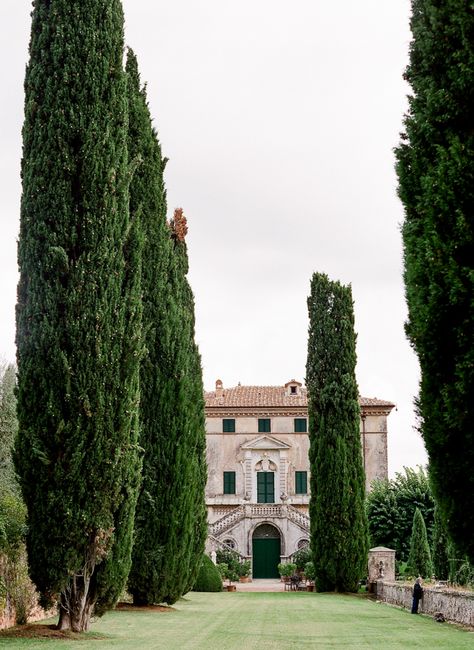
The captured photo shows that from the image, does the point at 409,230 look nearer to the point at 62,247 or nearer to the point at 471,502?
the point at 471,502

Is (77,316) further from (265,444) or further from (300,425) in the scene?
(300,425)

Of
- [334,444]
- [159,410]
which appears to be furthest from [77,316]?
[334,444]

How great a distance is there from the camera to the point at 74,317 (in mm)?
14062

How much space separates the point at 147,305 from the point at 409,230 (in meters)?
12.3

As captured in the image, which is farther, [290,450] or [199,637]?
[290,450]

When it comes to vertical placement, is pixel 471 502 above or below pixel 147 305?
below

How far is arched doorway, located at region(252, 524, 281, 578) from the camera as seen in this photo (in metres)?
48.3

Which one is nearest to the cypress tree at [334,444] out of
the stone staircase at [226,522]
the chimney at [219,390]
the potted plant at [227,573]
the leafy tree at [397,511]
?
the leafy tree at [397,511]

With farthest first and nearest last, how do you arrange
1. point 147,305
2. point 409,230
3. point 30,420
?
point 147,305, point 30,420, point 409,230

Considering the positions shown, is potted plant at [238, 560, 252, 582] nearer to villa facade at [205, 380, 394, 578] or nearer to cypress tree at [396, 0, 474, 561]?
villa facade at [205, 380, 394, 578]

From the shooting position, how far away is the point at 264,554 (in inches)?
1906

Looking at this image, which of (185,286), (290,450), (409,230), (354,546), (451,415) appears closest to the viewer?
(451,415)

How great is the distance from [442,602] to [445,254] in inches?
605

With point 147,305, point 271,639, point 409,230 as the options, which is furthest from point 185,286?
point 409,230
